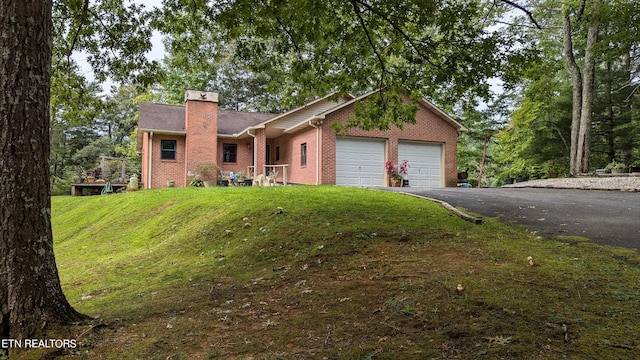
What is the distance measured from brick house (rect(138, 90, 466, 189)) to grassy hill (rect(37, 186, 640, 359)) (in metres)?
10.2

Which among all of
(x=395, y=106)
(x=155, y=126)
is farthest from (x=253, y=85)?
(x=395, y=106)

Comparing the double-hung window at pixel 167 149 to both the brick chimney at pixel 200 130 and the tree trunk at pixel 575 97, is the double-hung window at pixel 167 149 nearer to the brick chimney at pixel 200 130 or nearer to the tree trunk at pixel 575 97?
the brick chimney at pixel 200 130

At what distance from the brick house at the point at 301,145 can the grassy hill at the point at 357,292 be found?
33.3 ft

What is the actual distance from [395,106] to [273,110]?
1171 inches

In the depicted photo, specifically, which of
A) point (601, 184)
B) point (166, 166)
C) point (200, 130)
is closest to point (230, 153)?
point (200, 130)

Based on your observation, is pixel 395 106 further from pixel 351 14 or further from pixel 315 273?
pixel 315 273

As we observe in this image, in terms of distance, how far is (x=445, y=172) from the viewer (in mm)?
Result: 18578

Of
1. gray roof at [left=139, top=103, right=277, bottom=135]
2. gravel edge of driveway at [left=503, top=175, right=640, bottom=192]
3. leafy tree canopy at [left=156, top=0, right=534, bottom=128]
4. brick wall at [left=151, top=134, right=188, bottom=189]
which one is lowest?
gravel edge of driveway at [left=503, top=175, right=640, bottom=192]

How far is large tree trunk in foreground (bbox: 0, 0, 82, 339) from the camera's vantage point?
277cm

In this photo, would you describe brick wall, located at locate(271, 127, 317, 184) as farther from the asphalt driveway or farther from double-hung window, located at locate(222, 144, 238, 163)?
the asphalt driveway

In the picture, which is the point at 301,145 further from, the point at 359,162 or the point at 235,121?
the point at 235,121

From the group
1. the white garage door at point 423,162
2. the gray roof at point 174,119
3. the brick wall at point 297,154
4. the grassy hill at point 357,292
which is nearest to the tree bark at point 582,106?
the white garage door at point 423,162

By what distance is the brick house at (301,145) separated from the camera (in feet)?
55.6

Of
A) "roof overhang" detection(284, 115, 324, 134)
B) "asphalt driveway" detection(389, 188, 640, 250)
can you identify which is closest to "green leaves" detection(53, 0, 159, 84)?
"asphalt driveway" detection(389, 188, 640, 250)
